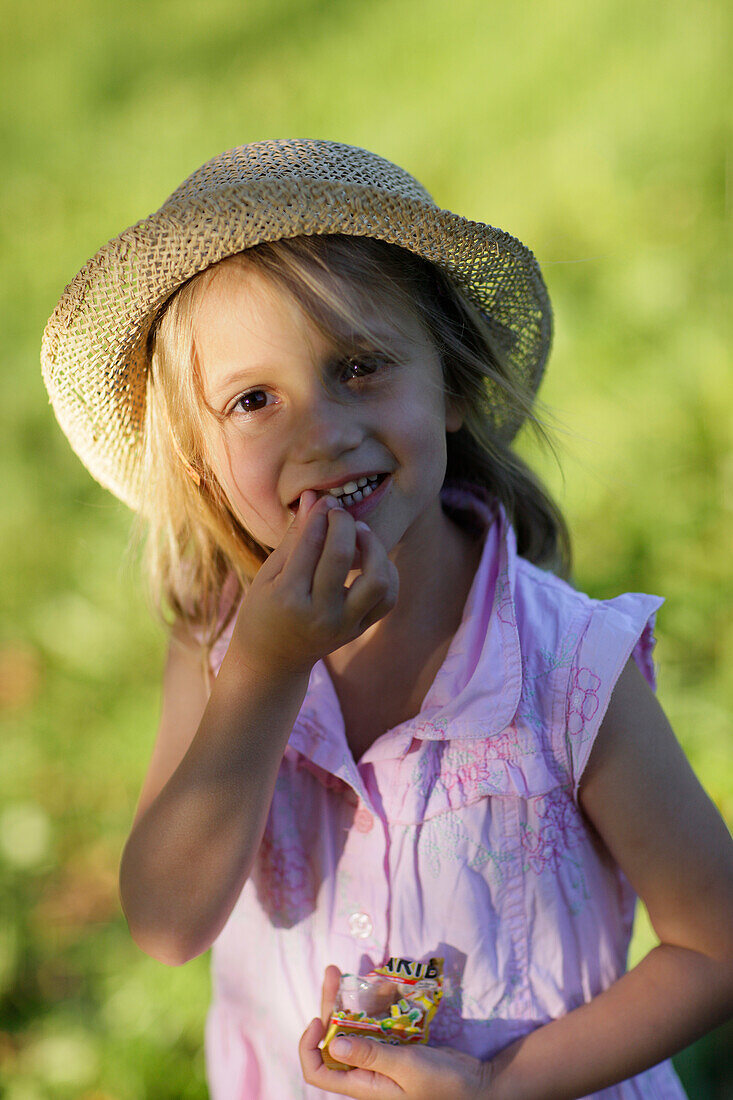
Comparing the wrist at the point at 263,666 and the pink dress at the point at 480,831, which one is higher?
the wrist at the point at 263,666

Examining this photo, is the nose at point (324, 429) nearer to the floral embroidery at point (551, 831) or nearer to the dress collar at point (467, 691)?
the dress collar at point (467, 691)

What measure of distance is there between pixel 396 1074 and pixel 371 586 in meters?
0.71

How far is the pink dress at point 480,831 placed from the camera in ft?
4.83

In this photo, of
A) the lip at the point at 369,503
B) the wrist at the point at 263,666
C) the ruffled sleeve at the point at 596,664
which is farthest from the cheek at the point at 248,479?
the ruffled sleeve at the point at 596,664

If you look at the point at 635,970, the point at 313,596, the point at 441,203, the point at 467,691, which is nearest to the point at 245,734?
the point at 313,596

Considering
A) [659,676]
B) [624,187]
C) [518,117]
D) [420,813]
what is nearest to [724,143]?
[624,187]

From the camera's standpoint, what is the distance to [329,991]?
150 centimetres

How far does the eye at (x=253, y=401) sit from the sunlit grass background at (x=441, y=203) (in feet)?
2.44

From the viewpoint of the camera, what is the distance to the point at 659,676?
266 centimetres

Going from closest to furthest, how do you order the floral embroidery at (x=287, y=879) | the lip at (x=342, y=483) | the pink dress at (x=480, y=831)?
the lip at (x=342, y=483) < the pink dress at (x=480, y=831) < the floral embroidery at (x=287, y=879)

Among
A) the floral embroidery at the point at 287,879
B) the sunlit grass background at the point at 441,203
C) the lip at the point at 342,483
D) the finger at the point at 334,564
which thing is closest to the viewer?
the finger at the point at 334,564

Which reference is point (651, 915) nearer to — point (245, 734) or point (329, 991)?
point (329, 991)

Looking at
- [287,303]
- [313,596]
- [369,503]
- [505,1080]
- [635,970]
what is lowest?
[505,1080]

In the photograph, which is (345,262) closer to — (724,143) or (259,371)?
(259,371)
